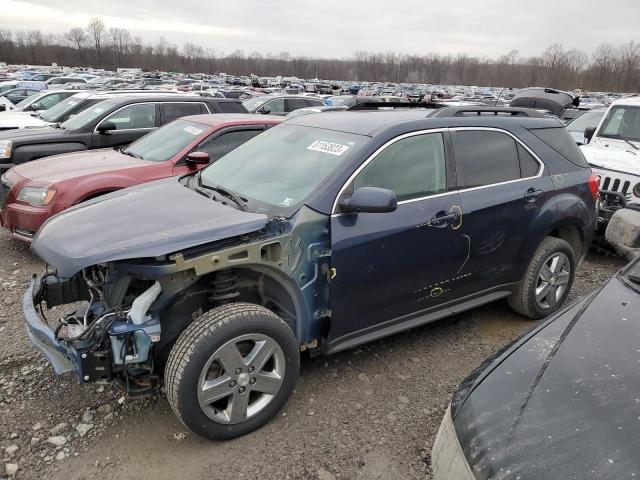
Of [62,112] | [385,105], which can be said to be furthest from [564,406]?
[62,112]

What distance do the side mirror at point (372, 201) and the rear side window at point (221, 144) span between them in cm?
338

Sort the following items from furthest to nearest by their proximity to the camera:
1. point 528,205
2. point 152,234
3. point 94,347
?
point 528,205 < point 152,234 < point 94,347

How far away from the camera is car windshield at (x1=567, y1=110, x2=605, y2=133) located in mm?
10660

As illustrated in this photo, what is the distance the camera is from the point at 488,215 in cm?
367

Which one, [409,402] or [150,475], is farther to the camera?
[409,402]

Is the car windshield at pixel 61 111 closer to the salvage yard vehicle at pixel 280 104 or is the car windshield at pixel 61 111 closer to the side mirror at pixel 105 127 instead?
the side mirror at pixel 105 127

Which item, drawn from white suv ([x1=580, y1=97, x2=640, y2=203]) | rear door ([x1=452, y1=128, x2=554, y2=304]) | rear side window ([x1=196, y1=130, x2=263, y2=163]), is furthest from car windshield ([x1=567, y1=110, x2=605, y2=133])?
rear side window ([x1=196, y1=130, x2=263, y2=163])

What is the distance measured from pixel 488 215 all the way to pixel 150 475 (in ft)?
9.29

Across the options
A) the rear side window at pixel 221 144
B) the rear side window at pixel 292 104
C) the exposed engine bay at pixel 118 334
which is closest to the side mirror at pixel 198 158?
the rear side window at pixel 221 144

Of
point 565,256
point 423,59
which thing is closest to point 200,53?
point 423,59

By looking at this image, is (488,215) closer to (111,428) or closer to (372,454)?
(372,454)

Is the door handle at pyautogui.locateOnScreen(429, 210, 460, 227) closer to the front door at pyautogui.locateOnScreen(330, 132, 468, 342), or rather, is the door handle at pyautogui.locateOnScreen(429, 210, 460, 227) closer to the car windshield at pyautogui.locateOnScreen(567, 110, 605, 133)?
the front door at pyautogui.locateOnScreen(330, 132, 468, 342)

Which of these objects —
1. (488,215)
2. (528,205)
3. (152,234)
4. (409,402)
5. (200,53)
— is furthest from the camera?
(200,53)

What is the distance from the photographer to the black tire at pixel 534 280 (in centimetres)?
414
